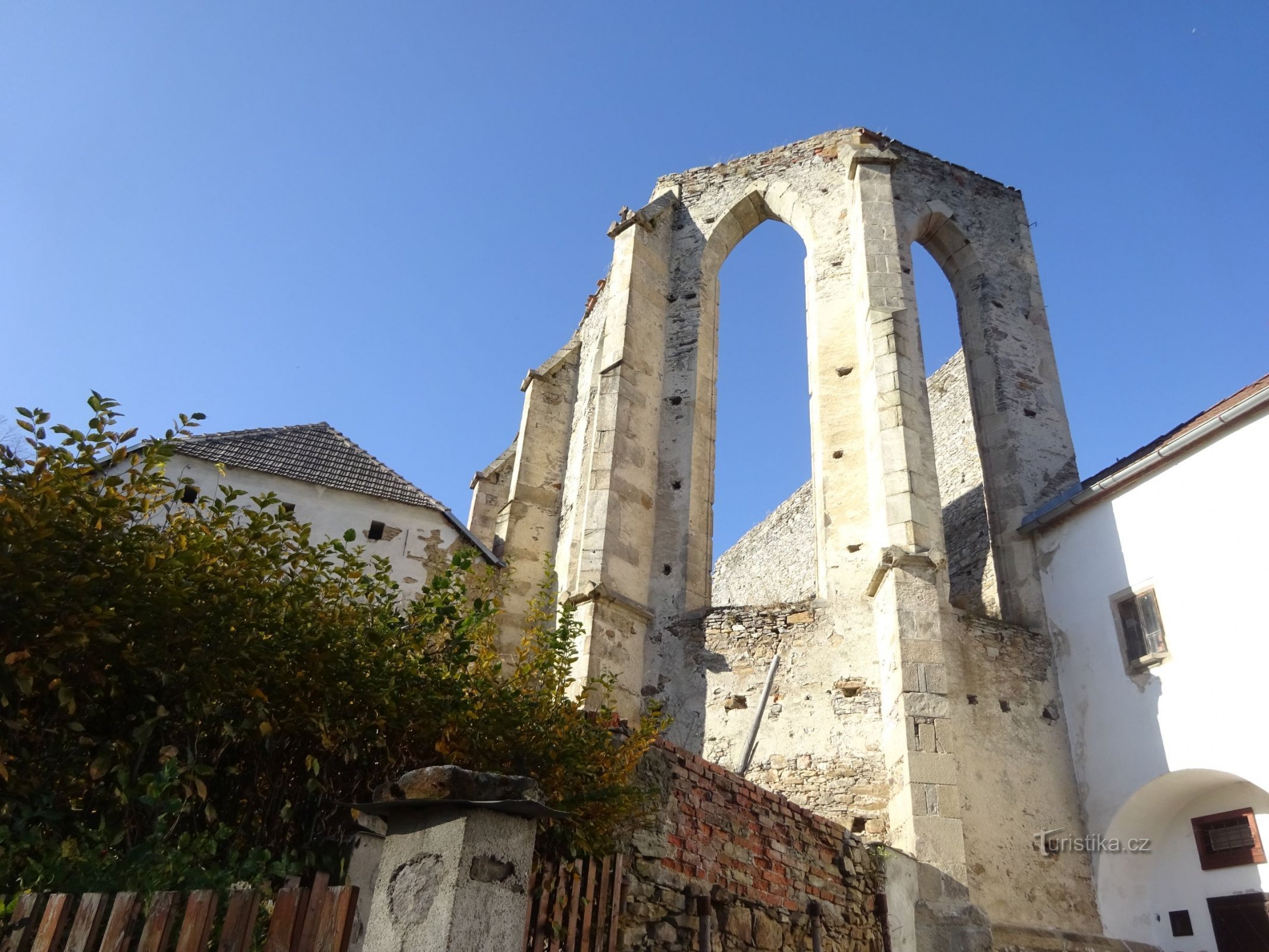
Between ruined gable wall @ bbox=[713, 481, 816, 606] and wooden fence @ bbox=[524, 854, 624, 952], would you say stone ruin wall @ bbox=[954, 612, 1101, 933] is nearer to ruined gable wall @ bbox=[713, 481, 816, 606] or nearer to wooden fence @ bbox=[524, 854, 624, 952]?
wooden fence @ bbox=[524, 854, 624, 952]

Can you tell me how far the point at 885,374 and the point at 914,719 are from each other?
3.82 metres

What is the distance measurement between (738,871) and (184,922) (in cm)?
374

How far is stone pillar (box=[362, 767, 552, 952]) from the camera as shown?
3.41m

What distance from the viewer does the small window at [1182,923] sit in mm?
8672

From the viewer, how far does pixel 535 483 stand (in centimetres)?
1452

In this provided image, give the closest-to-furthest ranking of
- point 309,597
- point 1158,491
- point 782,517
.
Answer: point 309,597, point 1158,491, point 782,517

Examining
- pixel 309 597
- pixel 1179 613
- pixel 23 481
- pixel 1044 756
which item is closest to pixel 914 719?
pixel 1044 756

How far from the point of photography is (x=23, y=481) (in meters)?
4.48

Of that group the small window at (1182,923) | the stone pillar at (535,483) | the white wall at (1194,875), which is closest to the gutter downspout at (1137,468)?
the white wall at (1194,875)

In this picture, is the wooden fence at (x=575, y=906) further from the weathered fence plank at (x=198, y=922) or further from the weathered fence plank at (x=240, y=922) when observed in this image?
the weathered fence plank at (x=198, y=922)

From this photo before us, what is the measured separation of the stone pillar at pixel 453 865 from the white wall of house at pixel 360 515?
6611mm

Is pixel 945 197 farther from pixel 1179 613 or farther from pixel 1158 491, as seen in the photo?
pixel 1179 613

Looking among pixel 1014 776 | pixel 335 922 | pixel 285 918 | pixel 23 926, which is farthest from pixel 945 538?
pixel 23 926

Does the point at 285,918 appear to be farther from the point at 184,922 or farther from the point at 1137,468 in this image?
the point at 1137,468
